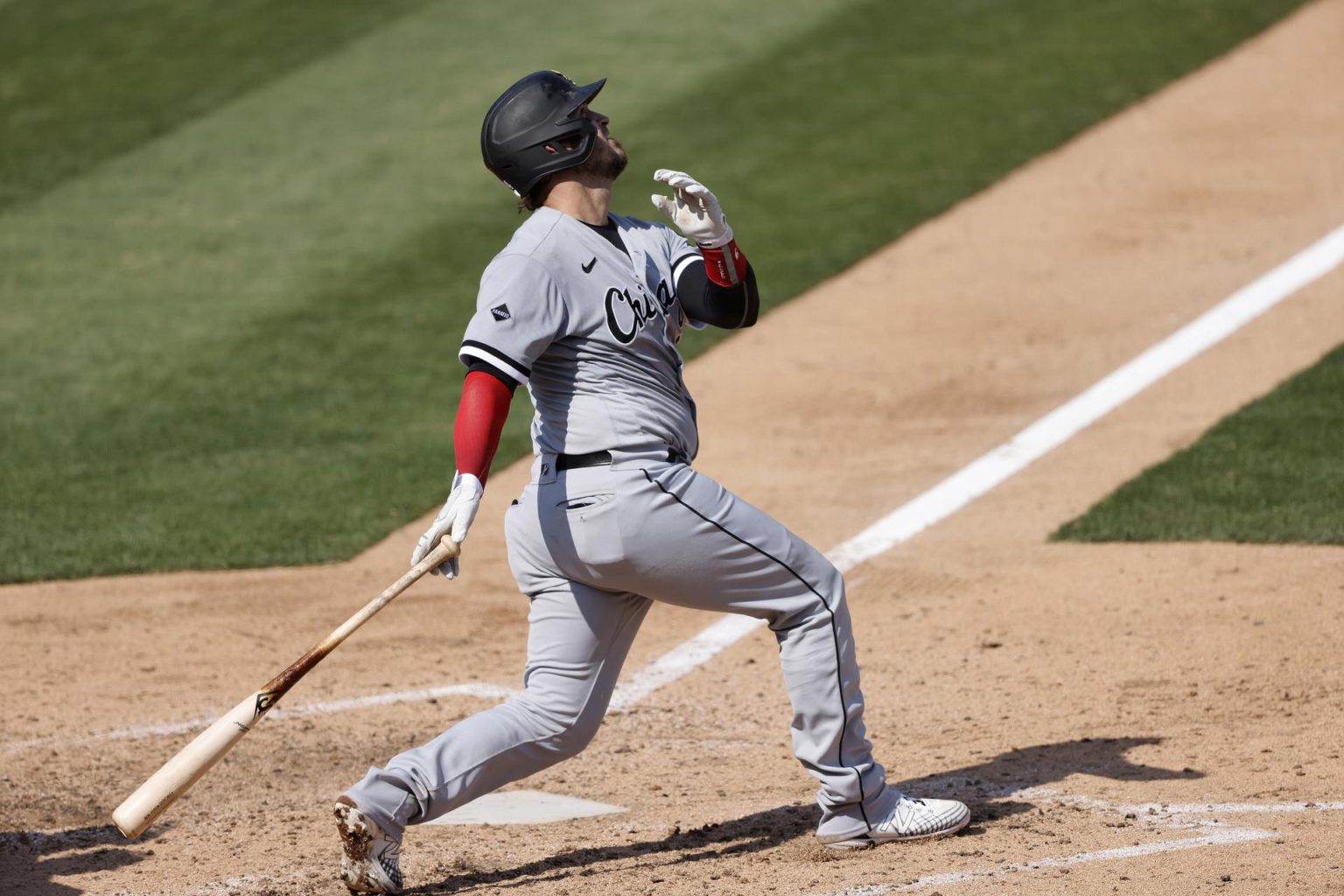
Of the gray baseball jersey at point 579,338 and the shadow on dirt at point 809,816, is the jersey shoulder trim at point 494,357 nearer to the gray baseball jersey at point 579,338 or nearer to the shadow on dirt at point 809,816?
the gray baseball jersey at point 579,338

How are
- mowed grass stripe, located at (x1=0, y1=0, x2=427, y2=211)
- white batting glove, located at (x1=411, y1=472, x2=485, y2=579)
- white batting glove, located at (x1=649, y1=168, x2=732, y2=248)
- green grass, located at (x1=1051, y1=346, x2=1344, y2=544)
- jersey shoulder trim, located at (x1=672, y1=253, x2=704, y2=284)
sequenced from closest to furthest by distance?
white batting glove, located at (x1=411, y1=472, x2=485, y2=579) → white batting glove, located at (x1=649, y1=168, x2=732, y2=248) → jersey shoulder trim, located at (x1=672, y1=253, x2=704, y2=284) → green grass, located at (x1=1051, y1=346, x2=1344, y2=544) → mowed grass stripe, located at (x1=0, y1=0, x2=427, y2=211)

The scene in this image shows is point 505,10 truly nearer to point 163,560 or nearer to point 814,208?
point 814,208

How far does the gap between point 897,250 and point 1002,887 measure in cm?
709

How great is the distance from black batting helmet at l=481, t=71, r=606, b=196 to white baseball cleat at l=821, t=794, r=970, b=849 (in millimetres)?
1793

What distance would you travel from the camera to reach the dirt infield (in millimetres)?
4305

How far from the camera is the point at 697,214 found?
4133 millimetres

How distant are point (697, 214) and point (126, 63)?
1139cm

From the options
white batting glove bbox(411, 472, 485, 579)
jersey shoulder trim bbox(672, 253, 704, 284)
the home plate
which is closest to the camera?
white batting glove bbox(411, 472, 485, 579)

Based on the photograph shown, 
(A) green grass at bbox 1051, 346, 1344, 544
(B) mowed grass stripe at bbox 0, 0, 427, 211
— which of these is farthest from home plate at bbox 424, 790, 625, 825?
(B) mowed grass stripe at bbox 0, 0, 427, 211

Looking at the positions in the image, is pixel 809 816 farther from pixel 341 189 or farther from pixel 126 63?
pixel 126 63

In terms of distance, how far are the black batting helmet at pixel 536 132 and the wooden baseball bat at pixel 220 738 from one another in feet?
3.04

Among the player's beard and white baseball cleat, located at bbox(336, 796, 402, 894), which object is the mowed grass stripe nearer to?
the player's beard

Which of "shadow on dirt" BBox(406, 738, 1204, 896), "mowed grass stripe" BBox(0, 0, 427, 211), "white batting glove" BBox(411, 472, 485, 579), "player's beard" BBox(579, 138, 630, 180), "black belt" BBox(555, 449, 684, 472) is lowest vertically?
"shadow on dirt" BBox(406, 738, 1204, 896)

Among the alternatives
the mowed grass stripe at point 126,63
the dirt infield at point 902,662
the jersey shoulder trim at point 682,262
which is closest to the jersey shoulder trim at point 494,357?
the jersey shoulder trim at point 682,262
